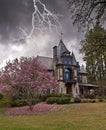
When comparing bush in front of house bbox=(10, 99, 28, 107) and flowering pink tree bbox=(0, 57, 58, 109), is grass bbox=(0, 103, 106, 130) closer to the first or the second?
flowering pink tree bbox=(0, 57, 58, 109)

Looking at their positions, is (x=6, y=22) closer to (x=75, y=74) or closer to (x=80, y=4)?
(x=80, y=4)

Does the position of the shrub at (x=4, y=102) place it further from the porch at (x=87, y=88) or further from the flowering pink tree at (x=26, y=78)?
the porch at (x=87, y=88)

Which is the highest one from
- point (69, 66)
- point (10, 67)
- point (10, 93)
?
point (69, 66)

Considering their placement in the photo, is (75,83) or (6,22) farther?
(75,83)

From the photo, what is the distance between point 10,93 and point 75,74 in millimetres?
16606

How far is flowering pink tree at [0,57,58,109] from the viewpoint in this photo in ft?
86.5

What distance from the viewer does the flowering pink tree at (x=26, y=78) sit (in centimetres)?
2638

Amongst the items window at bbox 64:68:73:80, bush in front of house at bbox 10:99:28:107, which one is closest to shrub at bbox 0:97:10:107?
bush in front of house at bbox 10:99:28:107

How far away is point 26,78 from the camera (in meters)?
26.4

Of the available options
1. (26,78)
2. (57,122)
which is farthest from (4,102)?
(57,122)

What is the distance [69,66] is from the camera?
141ft

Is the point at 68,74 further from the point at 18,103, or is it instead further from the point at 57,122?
the point at 57,122

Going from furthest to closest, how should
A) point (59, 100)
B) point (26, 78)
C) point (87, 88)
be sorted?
1. point (87, 88)
2. point (59, 100)
3. point (26, 78)

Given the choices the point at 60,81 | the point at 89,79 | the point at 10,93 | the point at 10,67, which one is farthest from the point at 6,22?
the point at 89,79
